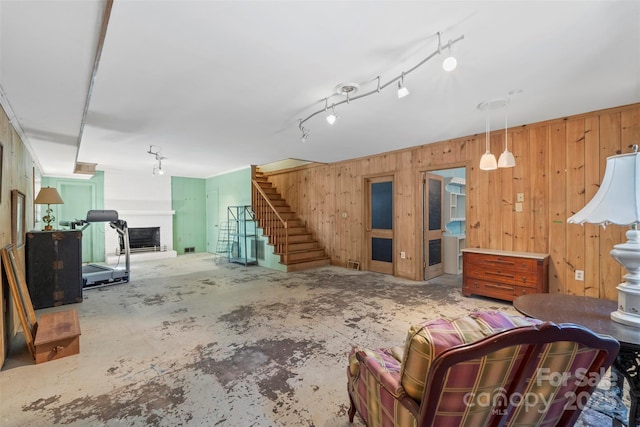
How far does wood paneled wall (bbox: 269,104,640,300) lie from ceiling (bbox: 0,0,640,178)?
32cm

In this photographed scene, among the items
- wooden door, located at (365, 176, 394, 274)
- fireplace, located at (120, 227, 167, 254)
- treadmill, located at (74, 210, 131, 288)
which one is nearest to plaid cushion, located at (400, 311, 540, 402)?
wooden door, located at (365, 176, 394, 274)

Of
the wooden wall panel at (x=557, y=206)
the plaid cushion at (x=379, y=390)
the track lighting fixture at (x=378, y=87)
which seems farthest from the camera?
the wooden wall panel at (x=557, y=206)

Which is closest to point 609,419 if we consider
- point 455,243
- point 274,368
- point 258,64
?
point 274,368

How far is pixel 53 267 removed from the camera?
395 cm

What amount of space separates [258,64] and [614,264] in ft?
14.9

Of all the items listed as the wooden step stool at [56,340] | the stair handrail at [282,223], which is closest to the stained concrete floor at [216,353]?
the wooden step stool at [56,340]

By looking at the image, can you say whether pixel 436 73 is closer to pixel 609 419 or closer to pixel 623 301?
pixel 623 301

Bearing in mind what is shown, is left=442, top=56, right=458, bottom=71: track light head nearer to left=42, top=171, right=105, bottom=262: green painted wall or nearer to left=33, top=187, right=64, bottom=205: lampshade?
left=33, top=187, right=64, bottom=205: lampshade

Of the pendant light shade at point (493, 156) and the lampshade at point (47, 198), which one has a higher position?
the pendant light shade at point (493, 156)

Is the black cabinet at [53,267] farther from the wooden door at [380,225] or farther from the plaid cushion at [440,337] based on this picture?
the wooden door at [380,225]

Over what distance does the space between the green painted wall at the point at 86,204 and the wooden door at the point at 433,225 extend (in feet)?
27.9

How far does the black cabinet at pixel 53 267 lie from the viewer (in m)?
3.82

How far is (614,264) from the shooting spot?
335cm

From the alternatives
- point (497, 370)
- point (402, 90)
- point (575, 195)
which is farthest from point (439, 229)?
point (497, 370)
